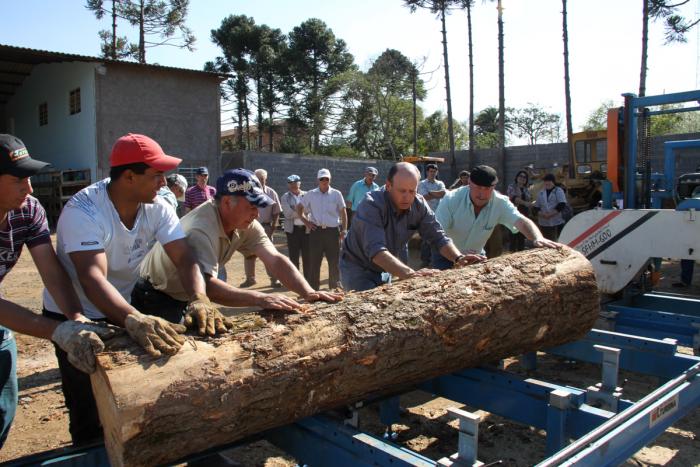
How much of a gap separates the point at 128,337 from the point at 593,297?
2.57m

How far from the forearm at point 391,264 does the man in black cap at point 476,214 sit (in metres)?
0.93

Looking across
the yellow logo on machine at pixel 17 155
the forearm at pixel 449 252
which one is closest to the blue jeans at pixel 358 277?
the forearm at pixel 449 252

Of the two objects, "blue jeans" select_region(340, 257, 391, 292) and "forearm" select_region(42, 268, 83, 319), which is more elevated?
"forearm" select_region(42, 268, 83, 319)

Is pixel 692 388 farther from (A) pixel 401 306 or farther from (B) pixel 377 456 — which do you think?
(B) pixel 377 456

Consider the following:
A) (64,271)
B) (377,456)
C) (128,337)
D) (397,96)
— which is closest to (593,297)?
(377,456)

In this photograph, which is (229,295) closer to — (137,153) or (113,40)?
(137,153)

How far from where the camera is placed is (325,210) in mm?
7035

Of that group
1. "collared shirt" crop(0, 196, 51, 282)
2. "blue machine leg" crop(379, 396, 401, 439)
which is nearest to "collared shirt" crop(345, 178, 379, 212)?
"blue machine leg" crop(379, 396, 401, 439)

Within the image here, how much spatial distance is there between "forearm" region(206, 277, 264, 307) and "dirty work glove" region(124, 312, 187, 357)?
0.55 m

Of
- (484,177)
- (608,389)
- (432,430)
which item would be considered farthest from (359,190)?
(608,389)

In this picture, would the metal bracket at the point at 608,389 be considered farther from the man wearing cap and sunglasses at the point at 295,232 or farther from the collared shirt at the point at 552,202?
the collared shirt at the point at 552,202

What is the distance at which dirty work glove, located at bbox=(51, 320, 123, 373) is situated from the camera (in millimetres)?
1795

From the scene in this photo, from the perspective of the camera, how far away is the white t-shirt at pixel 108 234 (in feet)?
7.13

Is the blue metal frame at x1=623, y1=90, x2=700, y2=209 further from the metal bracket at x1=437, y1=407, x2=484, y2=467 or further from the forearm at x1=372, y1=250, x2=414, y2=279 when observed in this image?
the metal bracket at x1=437, y1=407, x2=484, y2=467
